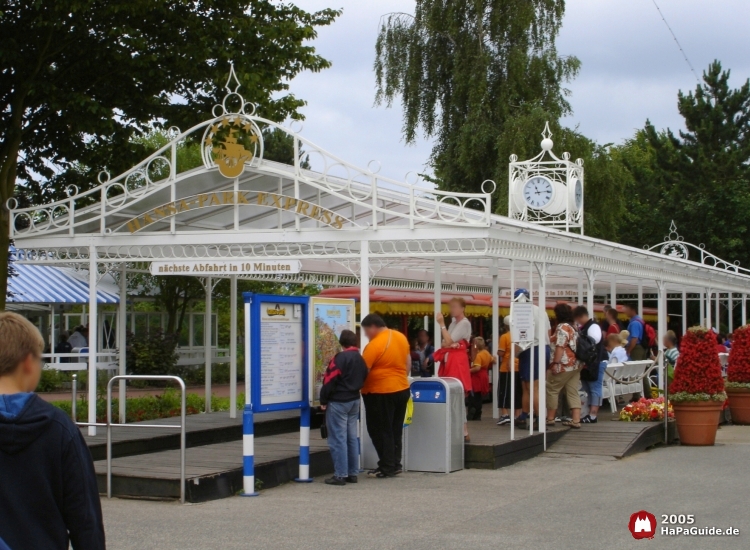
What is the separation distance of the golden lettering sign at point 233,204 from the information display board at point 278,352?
1.34 meters

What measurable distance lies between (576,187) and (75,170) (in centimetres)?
860

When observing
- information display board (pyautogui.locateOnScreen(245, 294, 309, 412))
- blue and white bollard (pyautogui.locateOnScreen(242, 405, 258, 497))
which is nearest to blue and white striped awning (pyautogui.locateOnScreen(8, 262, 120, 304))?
information display board (pyautogui.locateOnScreen(245, 294, 309, 412))

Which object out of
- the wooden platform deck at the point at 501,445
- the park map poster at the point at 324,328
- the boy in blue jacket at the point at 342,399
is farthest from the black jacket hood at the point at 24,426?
the wooden platform deck at the point at 501,445

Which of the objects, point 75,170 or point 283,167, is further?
point 75,170

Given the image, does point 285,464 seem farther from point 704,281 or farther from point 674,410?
point 704,281

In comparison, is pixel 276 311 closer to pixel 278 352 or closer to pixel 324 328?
pixel 278 352

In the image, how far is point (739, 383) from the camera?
17656 millimetres

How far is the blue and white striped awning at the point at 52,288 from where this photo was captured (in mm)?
30516

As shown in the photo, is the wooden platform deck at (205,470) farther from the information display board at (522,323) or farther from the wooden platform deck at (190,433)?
the information display board at (522,323)

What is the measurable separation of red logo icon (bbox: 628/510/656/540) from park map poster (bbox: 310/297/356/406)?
420 cm

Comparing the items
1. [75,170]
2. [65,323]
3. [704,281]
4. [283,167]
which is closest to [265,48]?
[75,170]

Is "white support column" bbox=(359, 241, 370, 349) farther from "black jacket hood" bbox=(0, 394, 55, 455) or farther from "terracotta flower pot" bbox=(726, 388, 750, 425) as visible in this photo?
"terracotta flower pot" bbox=(726, 388, 750, 425)

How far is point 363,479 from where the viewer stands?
1123 cm

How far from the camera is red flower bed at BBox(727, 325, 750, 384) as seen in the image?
1716 cm
